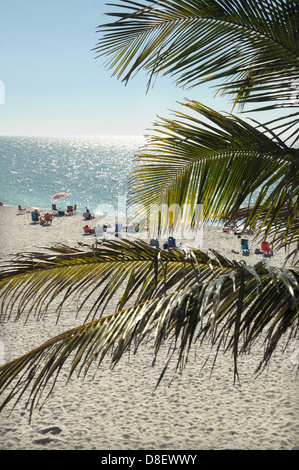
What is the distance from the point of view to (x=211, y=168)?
3.00 metres

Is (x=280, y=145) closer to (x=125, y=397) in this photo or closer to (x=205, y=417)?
(x=205, y=417)

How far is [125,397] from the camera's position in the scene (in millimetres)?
7391

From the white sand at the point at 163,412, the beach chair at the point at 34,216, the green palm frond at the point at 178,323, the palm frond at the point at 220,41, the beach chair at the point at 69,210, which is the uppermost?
the palm frond at the point at 220,41

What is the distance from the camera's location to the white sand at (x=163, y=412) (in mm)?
6137

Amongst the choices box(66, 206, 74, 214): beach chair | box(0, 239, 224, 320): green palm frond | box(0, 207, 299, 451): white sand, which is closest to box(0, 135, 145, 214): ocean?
box(66, 206, 74, 214): beach chair

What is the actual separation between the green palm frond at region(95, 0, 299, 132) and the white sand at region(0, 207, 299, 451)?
12.4 ft

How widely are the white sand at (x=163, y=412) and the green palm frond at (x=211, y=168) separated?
329cm

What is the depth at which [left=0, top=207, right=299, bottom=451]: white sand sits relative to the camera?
6137 mm

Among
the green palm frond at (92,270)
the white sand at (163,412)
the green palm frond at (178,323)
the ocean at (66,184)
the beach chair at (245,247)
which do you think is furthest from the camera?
the ocean at (66,184)

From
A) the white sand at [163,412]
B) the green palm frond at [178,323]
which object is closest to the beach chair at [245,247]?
the white sand at [163,412]

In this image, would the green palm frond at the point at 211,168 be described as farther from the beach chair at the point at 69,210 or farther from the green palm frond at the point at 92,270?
the beach chair at the point at 69,210

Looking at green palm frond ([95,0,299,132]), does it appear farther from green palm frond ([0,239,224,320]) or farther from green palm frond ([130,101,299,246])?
green palm frond ([0,239,224,320])

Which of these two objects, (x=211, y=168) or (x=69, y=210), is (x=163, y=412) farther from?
(x=69, y=210)
